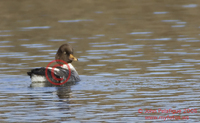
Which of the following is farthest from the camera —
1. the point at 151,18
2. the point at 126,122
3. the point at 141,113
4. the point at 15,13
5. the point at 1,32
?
the point at 15,13

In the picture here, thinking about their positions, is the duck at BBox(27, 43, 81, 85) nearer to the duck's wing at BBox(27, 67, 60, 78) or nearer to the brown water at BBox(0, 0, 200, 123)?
the duck's wing at BBox(27, 67, 60, 78)

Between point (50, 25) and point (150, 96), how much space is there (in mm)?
13427

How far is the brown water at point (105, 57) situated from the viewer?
38.8 feet

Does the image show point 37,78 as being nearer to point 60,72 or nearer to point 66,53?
point 60,72

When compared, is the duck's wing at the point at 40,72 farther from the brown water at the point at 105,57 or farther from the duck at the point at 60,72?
the brown water at the point at 105,57

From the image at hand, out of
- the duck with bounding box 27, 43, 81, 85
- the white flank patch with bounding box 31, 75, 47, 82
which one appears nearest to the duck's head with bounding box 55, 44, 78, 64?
the duck with bounding box 27, 43, 81, 85

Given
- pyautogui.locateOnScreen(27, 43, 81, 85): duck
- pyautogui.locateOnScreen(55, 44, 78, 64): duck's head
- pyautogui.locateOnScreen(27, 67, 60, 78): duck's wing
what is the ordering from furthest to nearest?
1. pyautogui.locateOnScreen(55, 44, 78, 64): duck's head
2. pyautogui.locateOnScreen(27, 43, 81, 85): duck
3. pyautogui.locateOnScreen(27, 67, 60, 78): duck's wing

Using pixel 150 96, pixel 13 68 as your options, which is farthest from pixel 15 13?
pixel 150 96

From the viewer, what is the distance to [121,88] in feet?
46.3

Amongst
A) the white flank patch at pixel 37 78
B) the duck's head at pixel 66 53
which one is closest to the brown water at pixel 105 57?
the white flank patch at pixel 37 78

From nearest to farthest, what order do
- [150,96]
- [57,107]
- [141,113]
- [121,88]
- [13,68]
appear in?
[141,113] < [57,107] < [150,96] < [121,88] < [13,68]

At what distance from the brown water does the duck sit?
0.43m

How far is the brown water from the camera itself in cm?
1183

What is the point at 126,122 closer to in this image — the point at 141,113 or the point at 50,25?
the point at 141,113
